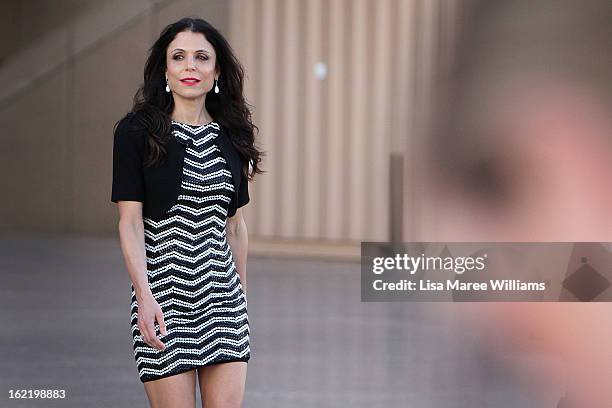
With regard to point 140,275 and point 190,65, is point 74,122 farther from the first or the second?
point 140,275

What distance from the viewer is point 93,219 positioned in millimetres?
12359

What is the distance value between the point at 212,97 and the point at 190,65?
0.57 ft

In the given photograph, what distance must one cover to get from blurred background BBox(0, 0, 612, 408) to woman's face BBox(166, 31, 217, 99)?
415 centimetres

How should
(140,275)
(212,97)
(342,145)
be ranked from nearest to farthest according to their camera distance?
(140,275) < (212,97) < (342,145)

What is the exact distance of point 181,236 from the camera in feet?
9.71

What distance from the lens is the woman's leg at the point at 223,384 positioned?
2.98 m

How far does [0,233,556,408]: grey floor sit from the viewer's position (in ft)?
18.0

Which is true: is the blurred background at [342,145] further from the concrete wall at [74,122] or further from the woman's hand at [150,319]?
the woman's hand at [150,319]

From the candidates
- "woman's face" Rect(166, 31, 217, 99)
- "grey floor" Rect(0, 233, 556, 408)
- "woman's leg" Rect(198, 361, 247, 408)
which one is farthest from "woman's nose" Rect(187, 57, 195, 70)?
"grey floor" Rect(0, 233, 556, 408)

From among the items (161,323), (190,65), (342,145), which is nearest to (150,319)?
(161,323)

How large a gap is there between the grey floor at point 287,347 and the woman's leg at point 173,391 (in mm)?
2316

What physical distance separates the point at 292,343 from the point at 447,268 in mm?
3863

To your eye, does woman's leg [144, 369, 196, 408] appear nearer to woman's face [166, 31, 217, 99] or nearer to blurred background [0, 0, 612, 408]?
woman's face [166, 31, 217, 99]

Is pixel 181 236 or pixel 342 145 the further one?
pixel 342 145
